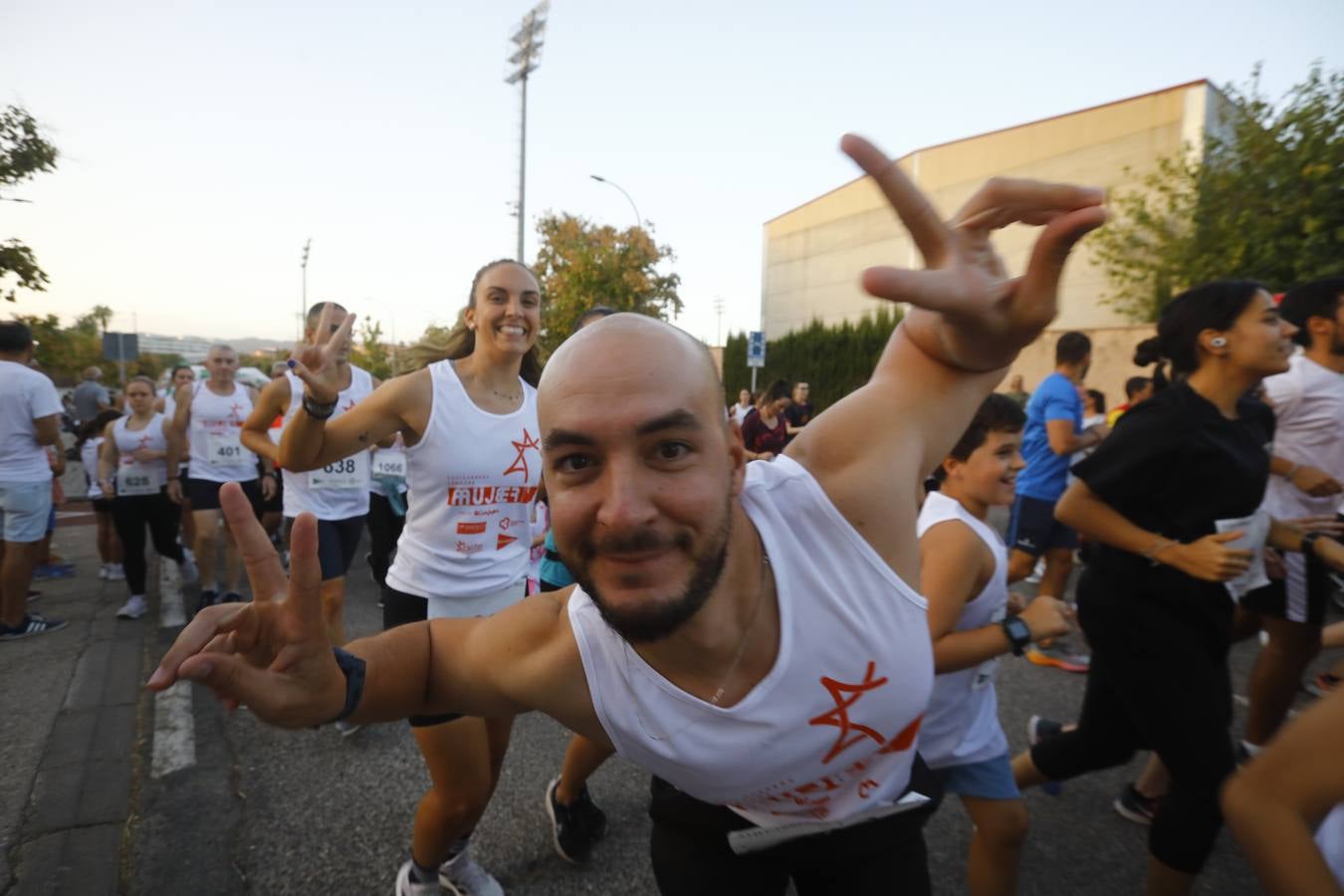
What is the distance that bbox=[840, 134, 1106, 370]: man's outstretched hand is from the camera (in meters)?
1.32

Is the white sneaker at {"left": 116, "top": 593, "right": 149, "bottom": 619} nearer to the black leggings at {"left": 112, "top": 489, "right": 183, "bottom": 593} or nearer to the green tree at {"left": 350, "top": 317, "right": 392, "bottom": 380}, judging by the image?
the black leggings at {"left": 112, "top": 489, "right": 183, "bottom": 593}

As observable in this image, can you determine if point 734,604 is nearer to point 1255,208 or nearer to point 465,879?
point 465,879

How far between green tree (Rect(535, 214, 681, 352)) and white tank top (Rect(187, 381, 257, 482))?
1606 cm

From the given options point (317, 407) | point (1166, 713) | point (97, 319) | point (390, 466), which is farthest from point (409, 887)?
point (97, 319)

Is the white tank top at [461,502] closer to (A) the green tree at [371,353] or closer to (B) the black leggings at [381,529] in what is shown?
(B) the black leggings at [381,529]

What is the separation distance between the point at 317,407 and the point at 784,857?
6.68 feet

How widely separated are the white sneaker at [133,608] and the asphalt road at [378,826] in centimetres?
→ 215

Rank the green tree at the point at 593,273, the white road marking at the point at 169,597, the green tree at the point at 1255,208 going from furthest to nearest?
the green tree at the point at 593,273, the green tree at the point at 1255,208, the white road marking at the point at 169,597

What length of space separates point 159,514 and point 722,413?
20.0 feet

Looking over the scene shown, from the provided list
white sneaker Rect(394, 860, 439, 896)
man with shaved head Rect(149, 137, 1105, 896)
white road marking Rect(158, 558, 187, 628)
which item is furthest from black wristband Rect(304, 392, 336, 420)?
white road marking Rect(158, 558, 187, 628)

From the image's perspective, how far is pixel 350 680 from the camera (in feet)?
4.66

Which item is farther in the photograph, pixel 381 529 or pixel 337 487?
pixel 381 529

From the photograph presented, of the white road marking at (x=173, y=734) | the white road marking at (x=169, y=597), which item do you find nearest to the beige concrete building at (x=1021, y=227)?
the white road marking at (x=169, y=597)

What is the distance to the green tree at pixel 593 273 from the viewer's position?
23.9 metres
